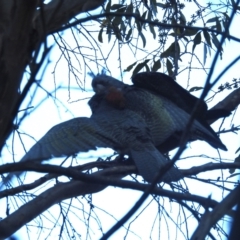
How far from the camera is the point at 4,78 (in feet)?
6.00

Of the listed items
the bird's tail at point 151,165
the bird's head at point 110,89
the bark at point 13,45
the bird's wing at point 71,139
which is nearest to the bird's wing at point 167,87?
the bird's head at point 110,89

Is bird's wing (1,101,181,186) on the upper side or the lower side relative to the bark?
upper

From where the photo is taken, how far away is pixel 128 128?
391 centimetres

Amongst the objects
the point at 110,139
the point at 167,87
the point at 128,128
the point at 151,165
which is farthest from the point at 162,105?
the point at 151,165

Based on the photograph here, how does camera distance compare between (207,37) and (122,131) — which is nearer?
(122,131)

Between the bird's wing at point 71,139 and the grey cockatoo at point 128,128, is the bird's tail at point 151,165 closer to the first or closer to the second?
the grey cockatoo at point 128,128

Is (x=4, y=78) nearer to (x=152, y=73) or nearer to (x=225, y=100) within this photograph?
(x=225, y=100)

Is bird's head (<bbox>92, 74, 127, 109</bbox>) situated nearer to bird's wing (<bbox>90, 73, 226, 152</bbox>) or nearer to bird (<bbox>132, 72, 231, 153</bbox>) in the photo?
bird's wing (<bbox>90, 73, 226, 152</bbox>)

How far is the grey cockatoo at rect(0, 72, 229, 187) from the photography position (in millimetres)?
3264

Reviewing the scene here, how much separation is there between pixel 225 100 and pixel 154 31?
105 centimetres

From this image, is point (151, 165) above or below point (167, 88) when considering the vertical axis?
below

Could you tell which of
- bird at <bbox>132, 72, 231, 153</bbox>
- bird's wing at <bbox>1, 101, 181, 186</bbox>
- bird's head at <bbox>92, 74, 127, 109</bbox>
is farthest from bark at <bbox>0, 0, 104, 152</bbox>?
bird's head at <bbox>92, 74, 127, 109</bbox>

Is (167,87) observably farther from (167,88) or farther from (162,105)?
(162,105)

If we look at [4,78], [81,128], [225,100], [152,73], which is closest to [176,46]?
[152,73]
